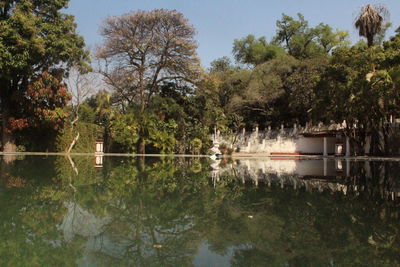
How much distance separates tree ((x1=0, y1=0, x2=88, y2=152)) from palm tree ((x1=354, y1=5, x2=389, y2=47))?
17.4 metres

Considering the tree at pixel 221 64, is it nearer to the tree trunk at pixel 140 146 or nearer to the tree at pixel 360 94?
the tree trunk at pixel 140 146

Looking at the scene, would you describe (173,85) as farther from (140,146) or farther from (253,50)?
(253,50)

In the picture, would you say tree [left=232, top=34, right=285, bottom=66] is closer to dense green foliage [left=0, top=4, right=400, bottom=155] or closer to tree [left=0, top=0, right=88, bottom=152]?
dense green foliage [left=0, top=4, right=400, bottom=155]

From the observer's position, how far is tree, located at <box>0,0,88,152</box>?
20016 mm

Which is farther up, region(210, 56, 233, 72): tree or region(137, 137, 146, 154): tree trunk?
region(210, 56, 233, 72): tree

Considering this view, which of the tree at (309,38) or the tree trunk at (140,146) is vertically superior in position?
the tree at (309,38)

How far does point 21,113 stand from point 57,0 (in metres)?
7.32

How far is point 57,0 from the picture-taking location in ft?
74.6

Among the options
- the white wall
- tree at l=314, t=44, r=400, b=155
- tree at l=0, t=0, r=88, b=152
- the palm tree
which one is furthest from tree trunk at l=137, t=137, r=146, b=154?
the palm tree

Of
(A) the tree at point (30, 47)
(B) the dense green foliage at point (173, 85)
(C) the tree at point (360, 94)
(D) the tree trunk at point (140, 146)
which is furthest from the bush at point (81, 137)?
(C) the tree at point (360, 94)

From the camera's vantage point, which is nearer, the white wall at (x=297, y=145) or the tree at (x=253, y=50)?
the white wall at (x=297, y=145)

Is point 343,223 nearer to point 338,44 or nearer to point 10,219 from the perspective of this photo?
point 10,219

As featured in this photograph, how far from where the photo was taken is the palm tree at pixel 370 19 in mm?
21766

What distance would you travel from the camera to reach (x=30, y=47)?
2045cm
